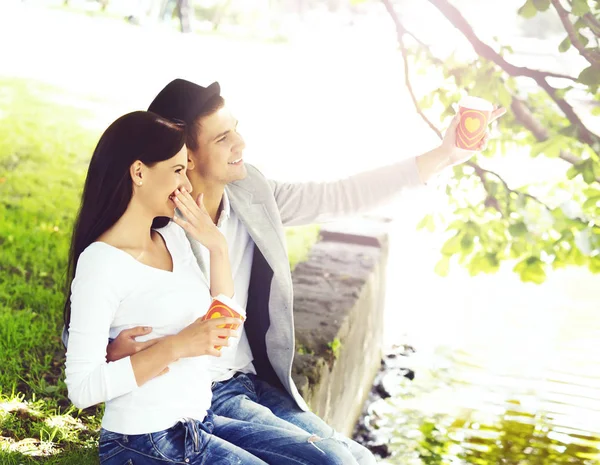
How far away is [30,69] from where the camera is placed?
10.8m

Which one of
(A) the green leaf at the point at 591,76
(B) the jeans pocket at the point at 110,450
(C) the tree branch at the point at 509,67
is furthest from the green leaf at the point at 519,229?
(B) the jeans pocket at the point at 110,450

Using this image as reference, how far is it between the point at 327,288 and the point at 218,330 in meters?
2.41

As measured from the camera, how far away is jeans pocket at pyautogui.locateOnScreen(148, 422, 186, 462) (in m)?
2.04

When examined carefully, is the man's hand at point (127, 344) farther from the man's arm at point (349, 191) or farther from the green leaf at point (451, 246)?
the green leaf at point (451, 246)

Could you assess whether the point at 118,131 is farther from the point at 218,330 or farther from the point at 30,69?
the point at 30,69

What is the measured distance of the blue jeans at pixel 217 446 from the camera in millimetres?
2047

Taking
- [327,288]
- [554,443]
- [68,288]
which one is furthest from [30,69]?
[68,288]

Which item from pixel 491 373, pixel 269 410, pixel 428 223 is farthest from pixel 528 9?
pixel 491 373

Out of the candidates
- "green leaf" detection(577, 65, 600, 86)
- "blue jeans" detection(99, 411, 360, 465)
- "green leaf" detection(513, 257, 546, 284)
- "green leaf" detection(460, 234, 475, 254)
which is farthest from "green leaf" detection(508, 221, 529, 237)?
"blue jeans" detection(99, 411, 360, 465)

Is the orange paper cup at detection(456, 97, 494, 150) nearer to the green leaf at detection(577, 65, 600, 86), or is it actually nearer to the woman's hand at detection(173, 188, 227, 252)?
the green leaf at detection(577, 65, 600, 86)

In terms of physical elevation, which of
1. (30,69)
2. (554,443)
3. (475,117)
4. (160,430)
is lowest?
(554,443)

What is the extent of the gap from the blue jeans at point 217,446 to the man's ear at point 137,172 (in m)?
0.58

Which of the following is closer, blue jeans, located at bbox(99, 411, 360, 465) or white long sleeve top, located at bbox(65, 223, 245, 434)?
white long sleeve top, located at bbox(65, 223, 245, 434)

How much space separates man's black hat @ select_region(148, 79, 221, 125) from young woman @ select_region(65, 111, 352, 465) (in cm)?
31
